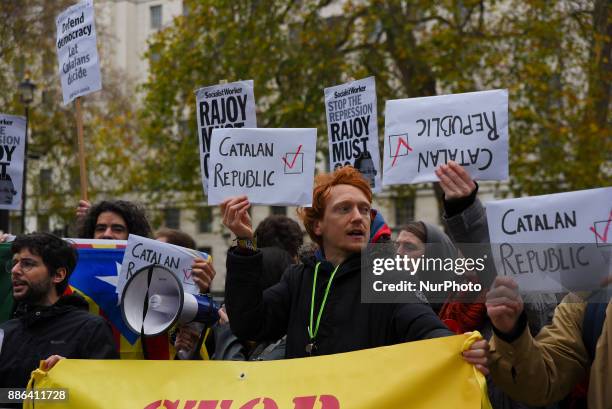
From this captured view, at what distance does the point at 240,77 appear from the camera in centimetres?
1684

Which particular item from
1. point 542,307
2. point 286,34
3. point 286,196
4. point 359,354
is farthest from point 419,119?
point 286,34

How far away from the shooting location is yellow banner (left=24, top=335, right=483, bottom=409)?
312 centimetres

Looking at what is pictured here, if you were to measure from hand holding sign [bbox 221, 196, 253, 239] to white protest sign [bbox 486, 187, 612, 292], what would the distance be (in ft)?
3.39

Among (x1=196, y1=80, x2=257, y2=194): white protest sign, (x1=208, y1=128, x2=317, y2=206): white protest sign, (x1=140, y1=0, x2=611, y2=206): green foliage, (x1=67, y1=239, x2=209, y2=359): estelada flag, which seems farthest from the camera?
(x1=140, y1=0, x2=611, y2=206): green foliage

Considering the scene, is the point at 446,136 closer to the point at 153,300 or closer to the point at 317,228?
the point at 317,228


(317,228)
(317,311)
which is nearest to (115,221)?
(317,228)

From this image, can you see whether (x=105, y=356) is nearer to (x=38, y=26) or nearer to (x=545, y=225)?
(x=545, y=225)

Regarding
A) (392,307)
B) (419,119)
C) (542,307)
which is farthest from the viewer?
(419,119)

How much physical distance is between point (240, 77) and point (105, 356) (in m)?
13.2

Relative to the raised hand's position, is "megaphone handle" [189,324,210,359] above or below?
below

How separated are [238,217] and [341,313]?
0.65 m

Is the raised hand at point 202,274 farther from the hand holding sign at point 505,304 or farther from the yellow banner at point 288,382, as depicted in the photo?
the hand holding sign at point 505,304

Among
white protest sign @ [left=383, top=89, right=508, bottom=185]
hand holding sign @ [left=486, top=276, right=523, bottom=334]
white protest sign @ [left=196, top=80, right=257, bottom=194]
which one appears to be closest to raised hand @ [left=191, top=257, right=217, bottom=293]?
white protest sign @ [left=383, top=89, right=508, bottom=185]

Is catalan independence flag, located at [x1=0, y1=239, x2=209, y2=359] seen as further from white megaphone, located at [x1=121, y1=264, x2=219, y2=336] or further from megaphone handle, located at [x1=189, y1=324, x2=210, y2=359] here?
white megaphone, located at [x1=121, y1=264, x2=219, y2=336]
